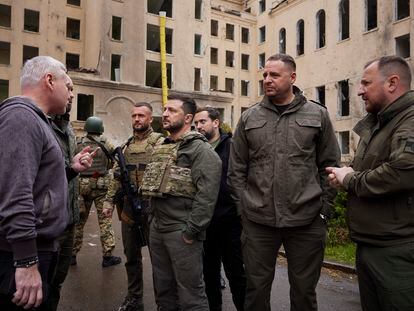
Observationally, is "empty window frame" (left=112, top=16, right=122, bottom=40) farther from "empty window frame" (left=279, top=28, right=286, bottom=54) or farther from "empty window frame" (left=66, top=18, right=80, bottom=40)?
"empty window frame" (left=279, top=28, right=286, bottom=54)

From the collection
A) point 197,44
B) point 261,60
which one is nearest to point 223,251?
point 197,44

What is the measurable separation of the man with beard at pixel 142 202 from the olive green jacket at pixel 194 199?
101 cm

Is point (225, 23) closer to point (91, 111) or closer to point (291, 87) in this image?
point (91, 111)

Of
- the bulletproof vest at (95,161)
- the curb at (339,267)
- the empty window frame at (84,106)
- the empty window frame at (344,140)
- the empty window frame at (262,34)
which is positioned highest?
the empty window frame at (262,34)

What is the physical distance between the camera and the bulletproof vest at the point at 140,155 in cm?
518

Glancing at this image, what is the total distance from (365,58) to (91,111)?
20.3 m

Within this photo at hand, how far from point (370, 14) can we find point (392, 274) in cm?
3227

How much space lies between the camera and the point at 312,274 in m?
3.49

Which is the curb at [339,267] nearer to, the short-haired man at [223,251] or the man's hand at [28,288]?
the short-haired man at [223,251]

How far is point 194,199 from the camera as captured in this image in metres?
3.88

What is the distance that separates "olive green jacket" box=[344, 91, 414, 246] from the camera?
8.98 ft

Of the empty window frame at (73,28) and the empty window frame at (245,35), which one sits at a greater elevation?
the empty window frame at (245,35)

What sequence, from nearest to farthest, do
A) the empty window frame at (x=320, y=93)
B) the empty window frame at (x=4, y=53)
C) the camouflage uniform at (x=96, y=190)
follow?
the camouflage uniform at (x=96, y=190)
the empty window frame at (x=4, y=53)
the empty window frame at (x=320, y=93)

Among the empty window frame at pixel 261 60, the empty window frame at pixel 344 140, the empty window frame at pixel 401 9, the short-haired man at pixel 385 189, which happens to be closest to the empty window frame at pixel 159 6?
the empty window frame at pixel 261 60
